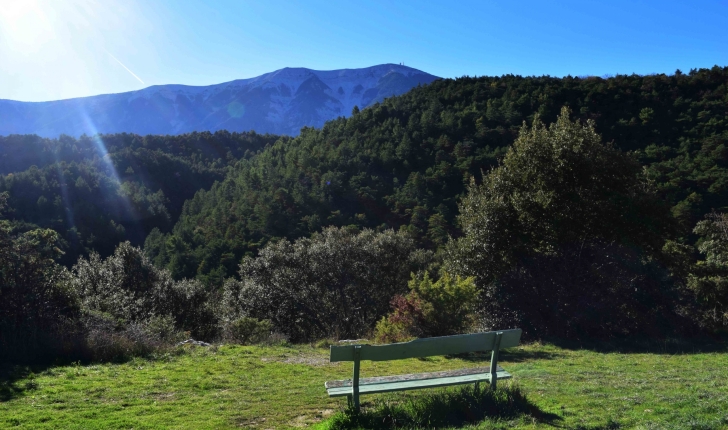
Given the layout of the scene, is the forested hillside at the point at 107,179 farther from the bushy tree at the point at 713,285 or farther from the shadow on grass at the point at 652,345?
the bushy tree at the point at 713,285

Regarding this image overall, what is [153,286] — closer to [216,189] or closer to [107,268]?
[107,268]

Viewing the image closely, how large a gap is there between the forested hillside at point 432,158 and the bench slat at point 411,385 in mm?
26170

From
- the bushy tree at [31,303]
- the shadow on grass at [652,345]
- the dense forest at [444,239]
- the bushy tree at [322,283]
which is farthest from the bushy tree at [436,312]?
the bushy tree at [322,283]

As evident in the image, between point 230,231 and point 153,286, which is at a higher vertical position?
point 230,231

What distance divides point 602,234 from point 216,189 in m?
65.0

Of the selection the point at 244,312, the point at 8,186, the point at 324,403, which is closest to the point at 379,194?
the point at 244,312

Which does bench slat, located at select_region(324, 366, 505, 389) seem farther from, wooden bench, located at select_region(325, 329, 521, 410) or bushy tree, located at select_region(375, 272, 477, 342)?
bushy tree, located at select_region(375, 272, 477, 342)

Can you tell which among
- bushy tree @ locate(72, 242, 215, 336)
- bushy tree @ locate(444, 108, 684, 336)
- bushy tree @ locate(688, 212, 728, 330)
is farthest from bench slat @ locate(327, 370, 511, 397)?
bushy tree @ locate(72, 242, 215, 336)

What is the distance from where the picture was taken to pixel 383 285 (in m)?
23.9

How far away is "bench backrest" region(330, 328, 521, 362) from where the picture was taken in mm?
4203

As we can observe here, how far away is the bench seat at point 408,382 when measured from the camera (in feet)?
14.5

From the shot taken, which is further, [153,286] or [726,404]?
[153,286]

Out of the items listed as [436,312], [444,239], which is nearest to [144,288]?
[436,312]

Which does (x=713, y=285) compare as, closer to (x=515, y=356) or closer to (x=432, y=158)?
(x=515, y=356)
